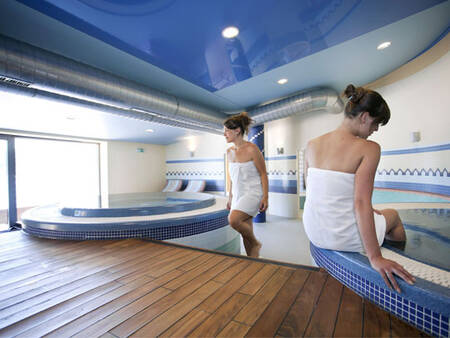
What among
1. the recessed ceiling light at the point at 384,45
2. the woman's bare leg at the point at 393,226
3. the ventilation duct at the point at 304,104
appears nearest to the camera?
the woman's bare leg at the point at 393,226

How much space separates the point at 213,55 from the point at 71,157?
8103 mm

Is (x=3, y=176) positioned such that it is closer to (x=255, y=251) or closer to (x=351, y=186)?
(x=255, y=251)

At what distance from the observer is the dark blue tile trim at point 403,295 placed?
2.83 ft

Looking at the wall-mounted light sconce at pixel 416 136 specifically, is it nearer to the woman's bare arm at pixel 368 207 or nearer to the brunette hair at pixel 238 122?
the brunette hair at pixel 238 122

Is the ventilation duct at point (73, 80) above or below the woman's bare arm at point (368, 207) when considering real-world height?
above

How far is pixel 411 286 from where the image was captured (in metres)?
0.93

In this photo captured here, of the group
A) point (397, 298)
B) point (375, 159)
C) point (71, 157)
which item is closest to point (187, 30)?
point (375, 159)

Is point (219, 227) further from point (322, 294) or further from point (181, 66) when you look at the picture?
point (181, 66)

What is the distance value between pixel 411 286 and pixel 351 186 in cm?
48

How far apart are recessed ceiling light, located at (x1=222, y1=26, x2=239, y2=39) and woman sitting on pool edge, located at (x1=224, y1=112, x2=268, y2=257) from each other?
2.99 feet

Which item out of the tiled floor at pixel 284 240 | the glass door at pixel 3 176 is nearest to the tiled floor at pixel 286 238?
the tiled floor at pixel 284 240

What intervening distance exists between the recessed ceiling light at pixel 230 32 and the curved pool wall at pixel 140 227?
6.96ft

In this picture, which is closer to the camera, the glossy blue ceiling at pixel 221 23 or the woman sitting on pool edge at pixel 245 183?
the glossy blue ceiling at pixel 221 23

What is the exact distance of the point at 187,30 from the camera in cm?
215
